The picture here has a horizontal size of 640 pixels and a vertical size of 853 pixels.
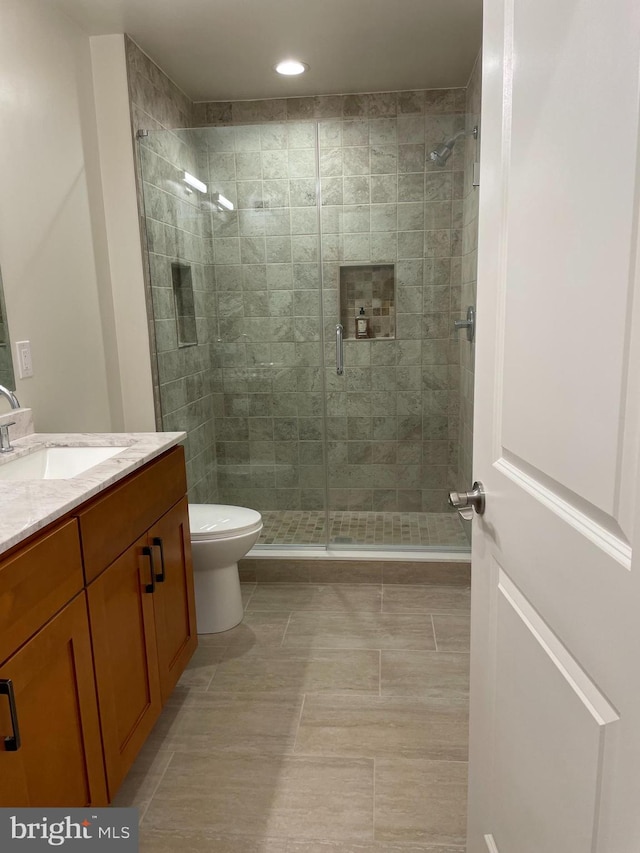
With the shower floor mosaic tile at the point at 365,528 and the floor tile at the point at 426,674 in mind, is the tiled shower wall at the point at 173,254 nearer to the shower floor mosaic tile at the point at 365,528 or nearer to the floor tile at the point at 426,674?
the shower floor mosaic tile at the point at 365,528

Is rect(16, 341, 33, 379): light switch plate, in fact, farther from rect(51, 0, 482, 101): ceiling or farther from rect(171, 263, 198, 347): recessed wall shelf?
rect(51, 0, 482, 101): ceiling

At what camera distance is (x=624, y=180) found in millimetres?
604

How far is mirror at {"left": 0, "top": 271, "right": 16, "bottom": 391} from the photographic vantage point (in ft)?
6.55

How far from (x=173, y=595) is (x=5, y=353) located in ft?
3.24

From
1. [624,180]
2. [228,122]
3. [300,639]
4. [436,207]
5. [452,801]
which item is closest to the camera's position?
[624,180]

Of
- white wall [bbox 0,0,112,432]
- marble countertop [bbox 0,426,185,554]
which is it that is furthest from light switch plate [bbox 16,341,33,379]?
marble countertop [bbox 0,426,185,554]

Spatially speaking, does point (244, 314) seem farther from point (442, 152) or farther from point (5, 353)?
point (5, 353)

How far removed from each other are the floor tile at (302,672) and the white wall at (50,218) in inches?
46.2

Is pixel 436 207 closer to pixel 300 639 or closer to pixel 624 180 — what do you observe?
pixel 300 639

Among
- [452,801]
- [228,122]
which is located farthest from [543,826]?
[228,122]

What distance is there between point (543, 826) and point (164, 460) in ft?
4.56

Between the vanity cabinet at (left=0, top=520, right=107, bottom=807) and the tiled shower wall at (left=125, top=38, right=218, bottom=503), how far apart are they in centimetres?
177

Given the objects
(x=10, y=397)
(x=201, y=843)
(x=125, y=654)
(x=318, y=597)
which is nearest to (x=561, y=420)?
(x=125, y=654)

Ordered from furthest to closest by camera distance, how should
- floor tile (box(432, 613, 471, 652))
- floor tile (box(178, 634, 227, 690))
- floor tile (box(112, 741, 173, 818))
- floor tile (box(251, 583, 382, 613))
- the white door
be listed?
floor tile (box(251, 583, 382, 613)), floor tile (box(432, 613, 471, 652)), floor tile (box(178, 634, 227, 690)), floor tile (box(112, 741, 173, 818)), the white door
